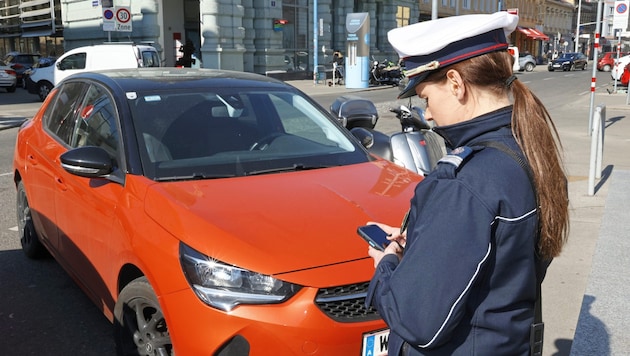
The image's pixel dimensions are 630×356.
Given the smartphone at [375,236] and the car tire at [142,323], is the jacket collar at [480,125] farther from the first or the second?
the car tire at [142,323]

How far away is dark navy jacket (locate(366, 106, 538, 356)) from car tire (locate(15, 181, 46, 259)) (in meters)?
4.15

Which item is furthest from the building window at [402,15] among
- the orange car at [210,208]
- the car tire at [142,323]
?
the car tire at [142,323]

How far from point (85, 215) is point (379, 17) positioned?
3890cm

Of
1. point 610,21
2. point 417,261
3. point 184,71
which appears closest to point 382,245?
point 417,261

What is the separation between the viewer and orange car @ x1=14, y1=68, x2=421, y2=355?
2.52 metres

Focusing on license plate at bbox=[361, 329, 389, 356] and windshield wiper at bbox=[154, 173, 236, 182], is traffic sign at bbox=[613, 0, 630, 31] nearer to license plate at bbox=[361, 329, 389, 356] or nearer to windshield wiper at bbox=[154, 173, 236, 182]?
windshield wiper at bbox=[154, 173, 236, 182]

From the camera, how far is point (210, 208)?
9.65 ft

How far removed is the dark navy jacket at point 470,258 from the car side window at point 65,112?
10.9 ft

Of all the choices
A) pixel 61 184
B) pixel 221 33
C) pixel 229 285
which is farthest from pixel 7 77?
pixel 229 285

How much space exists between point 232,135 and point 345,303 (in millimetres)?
1607

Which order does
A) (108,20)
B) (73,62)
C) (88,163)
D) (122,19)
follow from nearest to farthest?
(88,163), (73,62), (108,20), (122,19)

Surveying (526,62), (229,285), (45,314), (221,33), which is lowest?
(45,314)

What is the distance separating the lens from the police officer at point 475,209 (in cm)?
142

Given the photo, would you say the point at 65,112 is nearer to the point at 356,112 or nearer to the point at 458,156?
the point at 356,112
